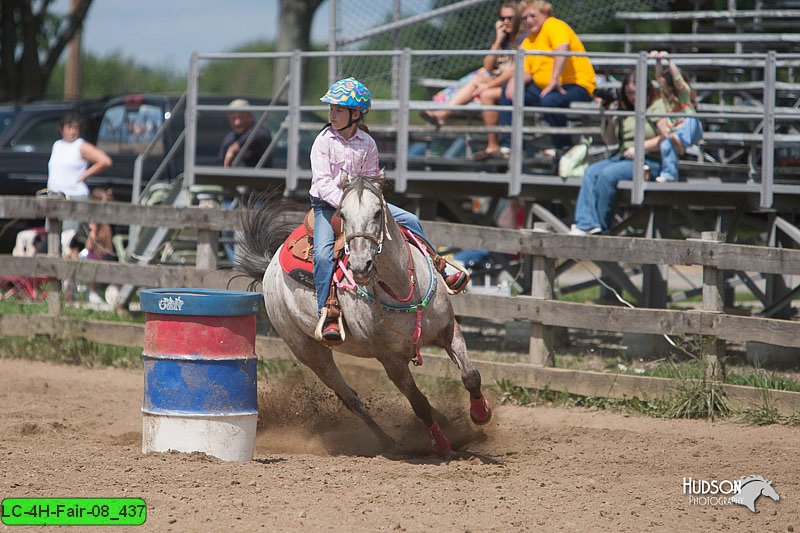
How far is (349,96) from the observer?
696cm

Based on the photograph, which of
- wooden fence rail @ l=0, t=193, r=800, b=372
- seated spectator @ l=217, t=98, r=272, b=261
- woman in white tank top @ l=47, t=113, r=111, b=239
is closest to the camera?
wooden fence rail @ l=0, t=193, r=800, b=372

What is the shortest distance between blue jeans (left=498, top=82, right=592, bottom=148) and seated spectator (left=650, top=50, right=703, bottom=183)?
1.10 metres

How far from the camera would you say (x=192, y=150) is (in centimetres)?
1221

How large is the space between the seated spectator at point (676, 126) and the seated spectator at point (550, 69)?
1172 millimetres

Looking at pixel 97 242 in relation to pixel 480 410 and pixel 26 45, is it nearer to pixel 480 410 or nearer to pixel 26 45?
pixel 480 410

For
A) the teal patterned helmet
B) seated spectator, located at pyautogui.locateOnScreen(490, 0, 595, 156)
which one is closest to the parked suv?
seated spectator, located at pyautogui.locateOnScreen(490, 0, 595, 156)

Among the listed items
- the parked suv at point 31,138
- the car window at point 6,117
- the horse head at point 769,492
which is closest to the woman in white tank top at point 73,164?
the parked suv at point 31,138

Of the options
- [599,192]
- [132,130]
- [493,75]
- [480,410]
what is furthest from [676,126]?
[132,130]

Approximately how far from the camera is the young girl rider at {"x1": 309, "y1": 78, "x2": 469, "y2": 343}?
6988 mm

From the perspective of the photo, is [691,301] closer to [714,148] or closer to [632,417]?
[714,148]

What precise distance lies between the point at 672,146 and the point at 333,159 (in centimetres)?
425

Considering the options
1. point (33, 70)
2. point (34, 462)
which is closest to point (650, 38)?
point (34, 462)

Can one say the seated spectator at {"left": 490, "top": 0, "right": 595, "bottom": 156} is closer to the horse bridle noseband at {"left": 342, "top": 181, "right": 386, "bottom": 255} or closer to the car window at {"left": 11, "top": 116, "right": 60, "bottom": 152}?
the horse bridle noseband at {"left": 342, "top": 181, "right": 386, "bottom": 255}

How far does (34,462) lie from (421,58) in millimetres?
8823
